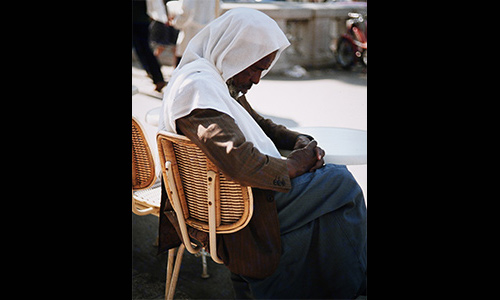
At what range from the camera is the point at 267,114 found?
6.30 m

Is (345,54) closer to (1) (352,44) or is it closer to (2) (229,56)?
(1) (352,44)

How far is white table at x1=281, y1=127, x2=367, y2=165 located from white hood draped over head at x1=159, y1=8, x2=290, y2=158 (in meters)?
0.26

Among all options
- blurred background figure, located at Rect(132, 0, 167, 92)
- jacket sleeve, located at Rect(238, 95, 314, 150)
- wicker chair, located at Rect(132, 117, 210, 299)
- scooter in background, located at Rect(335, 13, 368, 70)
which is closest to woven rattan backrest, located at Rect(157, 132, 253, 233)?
wicker chair, located at Rect(132, 117, 210, 299)

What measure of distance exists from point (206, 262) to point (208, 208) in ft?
3.50

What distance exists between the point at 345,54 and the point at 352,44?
0.79 ft

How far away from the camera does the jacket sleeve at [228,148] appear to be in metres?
1.81

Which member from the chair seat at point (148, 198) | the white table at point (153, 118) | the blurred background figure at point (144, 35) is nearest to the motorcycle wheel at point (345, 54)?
the blurred background figure at point (144, 35)

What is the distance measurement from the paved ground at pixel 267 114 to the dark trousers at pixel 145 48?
11.6 inches

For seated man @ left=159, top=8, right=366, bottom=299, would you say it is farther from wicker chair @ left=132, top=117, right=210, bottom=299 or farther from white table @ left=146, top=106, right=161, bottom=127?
white table @ left=146, top=106, right=161, bottom=127

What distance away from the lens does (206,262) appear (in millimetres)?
2939
